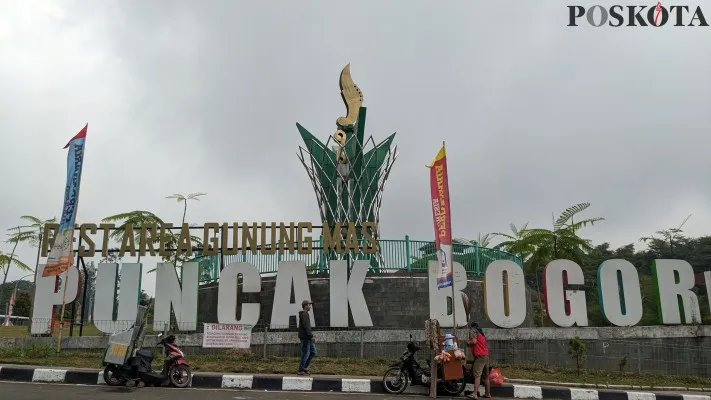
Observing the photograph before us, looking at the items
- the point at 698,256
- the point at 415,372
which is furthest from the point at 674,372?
the point at 698,256

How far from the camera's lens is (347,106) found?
78.7 feet

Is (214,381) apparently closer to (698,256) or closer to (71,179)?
(71,179)

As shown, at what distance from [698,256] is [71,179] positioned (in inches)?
A: 1769

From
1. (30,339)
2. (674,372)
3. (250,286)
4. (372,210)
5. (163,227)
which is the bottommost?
(674,372)

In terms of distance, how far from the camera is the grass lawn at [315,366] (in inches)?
483

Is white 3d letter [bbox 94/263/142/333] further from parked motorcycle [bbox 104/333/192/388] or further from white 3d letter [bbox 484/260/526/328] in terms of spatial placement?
white 3d letter [bbox 484/260/526/328]

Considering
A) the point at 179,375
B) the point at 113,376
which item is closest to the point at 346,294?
the point at 179,375

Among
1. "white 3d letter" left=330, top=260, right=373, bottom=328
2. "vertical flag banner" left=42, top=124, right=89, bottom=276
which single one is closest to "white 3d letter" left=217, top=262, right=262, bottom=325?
"white 3d letter" left=330, top=260, right=373, bottom=328

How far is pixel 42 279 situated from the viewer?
17.5 m

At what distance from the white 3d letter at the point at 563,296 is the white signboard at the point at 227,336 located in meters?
8.64

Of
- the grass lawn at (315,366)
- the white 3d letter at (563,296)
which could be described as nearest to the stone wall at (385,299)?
the white 3d letter at (563,296)

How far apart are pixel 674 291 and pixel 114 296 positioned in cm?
1682

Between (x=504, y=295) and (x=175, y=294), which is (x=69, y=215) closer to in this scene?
(x=175, y=294)

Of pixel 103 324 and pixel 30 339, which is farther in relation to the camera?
pixel 103 324
